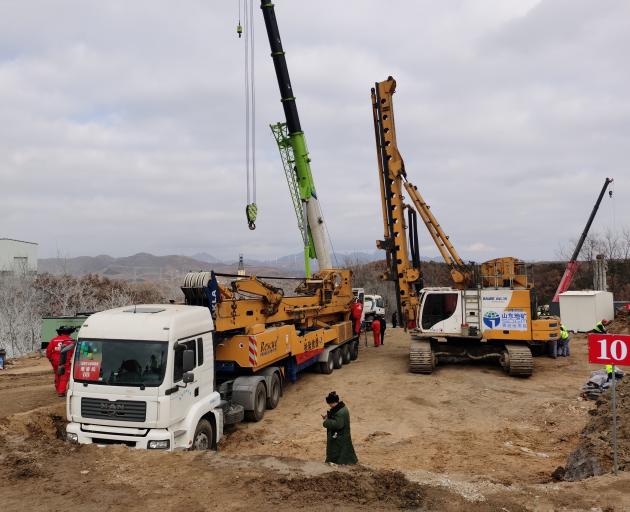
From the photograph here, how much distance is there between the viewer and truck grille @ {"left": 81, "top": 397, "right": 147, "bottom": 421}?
6930 mm

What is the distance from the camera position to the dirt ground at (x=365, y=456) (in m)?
5.27

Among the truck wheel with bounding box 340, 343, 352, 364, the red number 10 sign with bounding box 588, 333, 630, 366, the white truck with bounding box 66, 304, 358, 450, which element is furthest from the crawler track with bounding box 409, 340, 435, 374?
the white truck with bounding box 66, 304, 358, 450

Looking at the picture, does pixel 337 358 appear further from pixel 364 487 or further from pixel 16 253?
pixel 16 253

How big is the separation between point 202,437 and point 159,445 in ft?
3.72

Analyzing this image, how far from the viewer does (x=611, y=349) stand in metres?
6.68

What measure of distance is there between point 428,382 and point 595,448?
6.83 meters

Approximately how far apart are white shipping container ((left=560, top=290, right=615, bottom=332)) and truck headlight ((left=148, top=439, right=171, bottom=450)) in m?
23.5

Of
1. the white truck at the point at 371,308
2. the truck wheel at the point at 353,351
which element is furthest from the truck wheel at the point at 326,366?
the white truck at the point at 371,308

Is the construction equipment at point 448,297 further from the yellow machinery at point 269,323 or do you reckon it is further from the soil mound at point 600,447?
the soil mound at point 600,447

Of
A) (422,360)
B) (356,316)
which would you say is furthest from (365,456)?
(356,316)

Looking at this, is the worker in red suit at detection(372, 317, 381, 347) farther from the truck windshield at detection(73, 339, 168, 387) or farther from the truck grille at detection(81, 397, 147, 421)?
the truck grille at detection(81, 397, 147, 421)

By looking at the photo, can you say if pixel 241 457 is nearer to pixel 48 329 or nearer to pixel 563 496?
pixel 563 496

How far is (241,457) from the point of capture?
6.57 meters

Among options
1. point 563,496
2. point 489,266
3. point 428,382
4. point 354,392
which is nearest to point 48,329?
point 354,392
